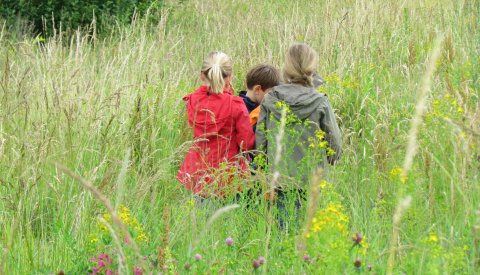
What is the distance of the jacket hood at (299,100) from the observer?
424cm

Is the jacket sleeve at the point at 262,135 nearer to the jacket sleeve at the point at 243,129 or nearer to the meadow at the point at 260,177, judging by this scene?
the jacket sleeve at the point at 243,129

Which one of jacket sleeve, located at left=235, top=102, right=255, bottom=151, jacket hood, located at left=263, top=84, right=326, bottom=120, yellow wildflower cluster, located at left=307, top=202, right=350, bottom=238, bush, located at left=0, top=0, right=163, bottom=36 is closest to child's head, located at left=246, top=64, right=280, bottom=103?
jacket sleeve, located at left=235, top=102, right=255, bottom=151

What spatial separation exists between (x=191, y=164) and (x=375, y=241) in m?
1.60

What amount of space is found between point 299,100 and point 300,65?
23cm

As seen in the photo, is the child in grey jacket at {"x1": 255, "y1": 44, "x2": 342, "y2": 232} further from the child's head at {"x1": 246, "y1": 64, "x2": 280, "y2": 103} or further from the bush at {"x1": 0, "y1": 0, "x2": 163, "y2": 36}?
the bush at {"x1": 0, "y1": 0, "x2": 163, "y2": 36}

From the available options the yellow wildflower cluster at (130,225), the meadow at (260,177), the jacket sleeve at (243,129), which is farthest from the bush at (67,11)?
the yellow wildflower cluster at (130,225)

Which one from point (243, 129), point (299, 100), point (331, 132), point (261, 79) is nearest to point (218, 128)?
point (243, 129)

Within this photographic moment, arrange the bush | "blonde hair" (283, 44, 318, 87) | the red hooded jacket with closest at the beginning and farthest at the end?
Answer: "blonde hair" (283, 44, 318, 87), the red hooded jacket, the bush

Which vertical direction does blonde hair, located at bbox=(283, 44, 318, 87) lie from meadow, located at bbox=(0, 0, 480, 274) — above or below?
above

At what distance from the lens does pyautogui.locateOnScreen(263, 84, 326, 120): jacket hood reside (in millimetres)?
4242

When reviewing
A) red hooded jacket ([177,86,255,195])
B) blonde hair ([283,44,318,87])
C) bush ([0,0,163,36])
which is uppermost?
blonde hair ([283,44,318,87])

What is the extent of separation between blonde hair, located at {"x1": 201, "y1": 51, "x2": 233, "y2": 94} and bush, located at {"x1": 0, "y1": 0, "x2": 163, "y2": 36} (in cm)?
401

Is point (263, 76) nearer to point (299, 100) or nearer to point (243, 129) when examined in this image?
point (243, 129)

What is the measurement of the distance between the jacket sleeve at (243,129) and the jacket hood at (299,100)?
1.19ft
